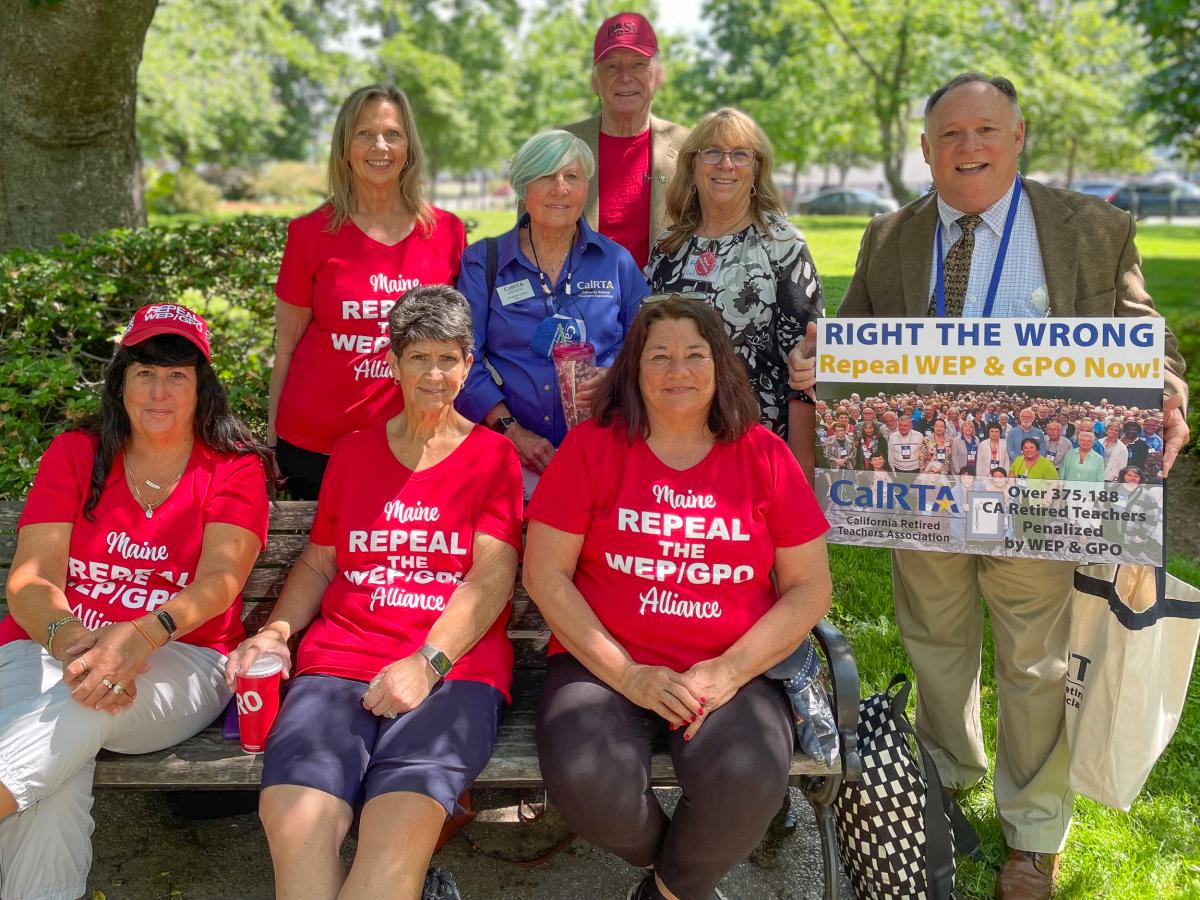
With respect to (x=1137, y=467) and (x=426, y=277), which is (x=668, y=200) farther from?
(x=1137, y=467)

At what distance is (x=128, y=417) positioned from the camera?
323 cm

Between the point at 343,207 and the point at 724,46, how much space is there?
53468 millimetres

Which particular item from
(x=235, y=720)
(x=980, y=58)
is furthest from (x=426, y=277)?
(x=980, y=58)

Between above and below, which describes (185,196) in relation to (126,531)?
above

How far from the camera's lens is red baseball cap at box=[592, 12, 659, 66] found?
425 centimetres

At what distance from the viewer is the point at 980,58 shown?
1842cm

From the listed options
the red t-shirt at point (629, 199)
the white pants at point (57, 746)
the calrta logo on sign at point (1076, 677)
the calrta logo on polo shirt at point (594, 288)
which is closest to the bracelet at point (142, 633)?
the white pants at point (57, 746)

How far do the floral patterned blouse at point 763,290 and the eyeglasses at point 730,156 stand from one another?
8.3 inches

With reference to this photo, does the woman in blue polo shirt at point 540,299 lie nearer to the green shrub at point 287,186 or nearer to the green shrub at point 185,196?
the green shrub at point 185,196

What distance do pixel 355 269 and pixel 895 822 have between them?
2594 millimetres

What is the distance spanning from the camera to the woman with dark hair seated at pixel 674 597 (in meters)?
2.72

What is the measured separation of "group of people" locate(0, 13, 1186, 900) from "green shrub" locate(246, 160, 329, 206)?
3289 cm

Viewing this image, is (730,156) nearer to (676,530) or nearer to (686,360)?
(686,360)

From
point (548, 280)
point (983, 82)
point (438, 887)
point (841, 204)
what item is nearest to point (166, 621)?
point (438, 887)
